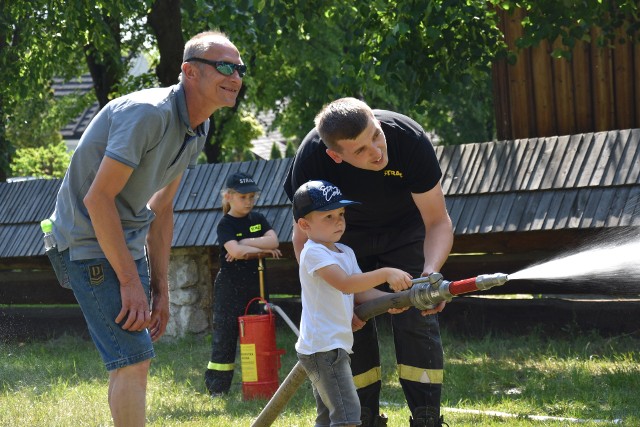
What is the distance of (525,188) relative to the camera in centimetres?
802

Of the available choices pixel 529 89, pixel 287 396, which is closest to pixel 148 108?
pixel 287 396

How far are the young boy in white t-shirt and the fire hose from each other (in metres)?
0.08

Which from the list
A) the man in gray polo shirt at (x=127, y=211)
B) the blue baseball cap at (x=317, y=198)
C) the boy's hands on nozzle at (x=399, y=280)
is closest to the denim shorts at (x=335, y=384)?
the boy's hands on nozzle at (x=399, y=280)

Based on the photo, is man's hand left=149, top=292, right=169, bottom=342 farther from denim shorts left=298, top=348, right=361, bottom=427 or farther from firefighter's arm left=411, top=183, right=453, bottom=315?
firefighter's arm left=411, top=183, right=453, bottom=315

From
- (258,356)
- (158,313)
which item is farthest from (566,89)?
(158,313)

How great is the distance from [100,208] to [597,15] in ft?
19.4

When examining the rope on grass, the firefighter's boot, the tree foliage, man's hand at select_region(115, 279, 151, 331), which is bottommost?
the tree foliage

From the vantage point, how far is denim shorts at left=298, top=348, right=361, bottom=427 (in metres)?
4.55

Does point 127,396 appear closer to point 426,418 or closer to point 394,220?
point 426,418

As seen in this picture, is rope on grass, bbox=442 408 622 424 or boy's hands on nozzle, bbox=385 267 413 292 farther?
rope on grass, bbox=442 408 622 424

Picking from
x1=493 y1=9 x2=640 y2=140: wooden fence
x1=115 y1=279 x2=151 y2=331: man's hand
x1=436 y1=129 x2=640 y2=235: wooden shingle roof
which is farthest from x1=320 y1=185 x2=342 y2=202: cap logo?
x1=493 y1=9 x2=640 y2=140: wooden fence

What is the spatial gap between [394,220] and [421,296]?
98cm

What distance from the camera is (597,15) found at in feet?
28.8

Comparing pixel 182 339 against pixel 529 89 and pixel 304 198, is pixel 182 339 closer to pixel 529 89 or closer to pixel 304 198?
pixel 529 89
